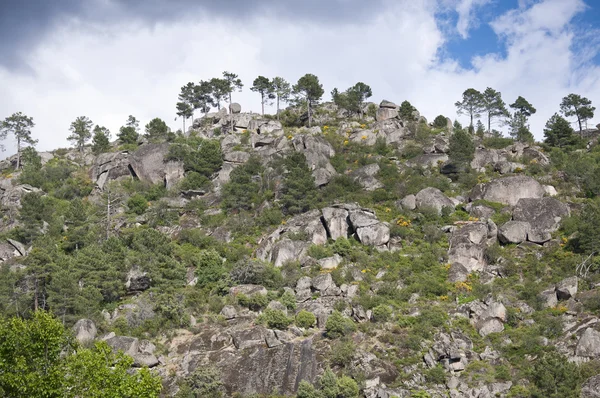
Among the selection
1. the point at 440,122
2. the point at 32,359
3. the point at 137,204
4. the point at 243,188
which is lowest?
the point at 32,359

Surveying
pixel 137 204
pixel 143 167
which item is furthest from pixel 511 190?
pixel 143 167

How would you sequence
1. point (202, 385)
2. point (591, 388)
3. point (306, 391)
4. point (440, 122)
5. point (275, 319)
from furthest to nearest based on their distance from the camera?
point (440, 122) < point (275, 319) < point (202, 385) < point (306, 391) < point (591, 388)

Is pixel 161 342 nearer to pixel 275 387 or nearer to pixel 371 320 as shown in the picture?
pixel 275 387

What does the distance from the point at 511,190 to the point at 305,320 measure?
34087 millimetres

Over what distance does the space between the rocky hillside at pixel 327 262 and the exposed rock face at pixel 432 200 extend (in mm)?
227

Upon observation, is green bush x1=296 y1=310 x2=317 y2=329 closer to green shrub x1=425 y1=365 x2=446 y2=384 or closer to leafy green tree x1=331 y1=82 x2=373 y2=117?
green shrub x1=425 y1=365 x2=446 y2=384

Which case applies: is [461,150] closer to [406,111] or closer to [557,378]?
[406,111]

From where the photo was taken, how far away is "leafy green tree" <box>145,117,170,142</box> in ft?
330

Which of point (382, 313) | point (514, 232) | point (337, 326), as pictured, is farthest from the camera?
point (514, 232)

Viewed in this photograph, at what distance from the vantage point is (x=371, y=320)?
53.0 m

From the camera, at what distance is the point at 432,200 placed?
236 feet

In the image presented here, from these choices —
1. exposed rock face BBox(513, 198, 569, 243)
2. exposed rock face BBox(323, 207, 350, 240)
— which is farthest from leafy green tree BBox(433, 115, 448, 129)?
exposed rock face BBox(323, 207, 350, 240)

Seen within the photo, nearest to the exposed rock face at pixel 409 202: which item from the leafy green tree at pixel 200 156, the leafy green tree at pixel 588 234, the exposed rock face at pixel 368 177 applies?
the exposed rock face at pixel 368 177

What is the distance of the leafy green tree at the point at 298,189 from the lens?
242ft
